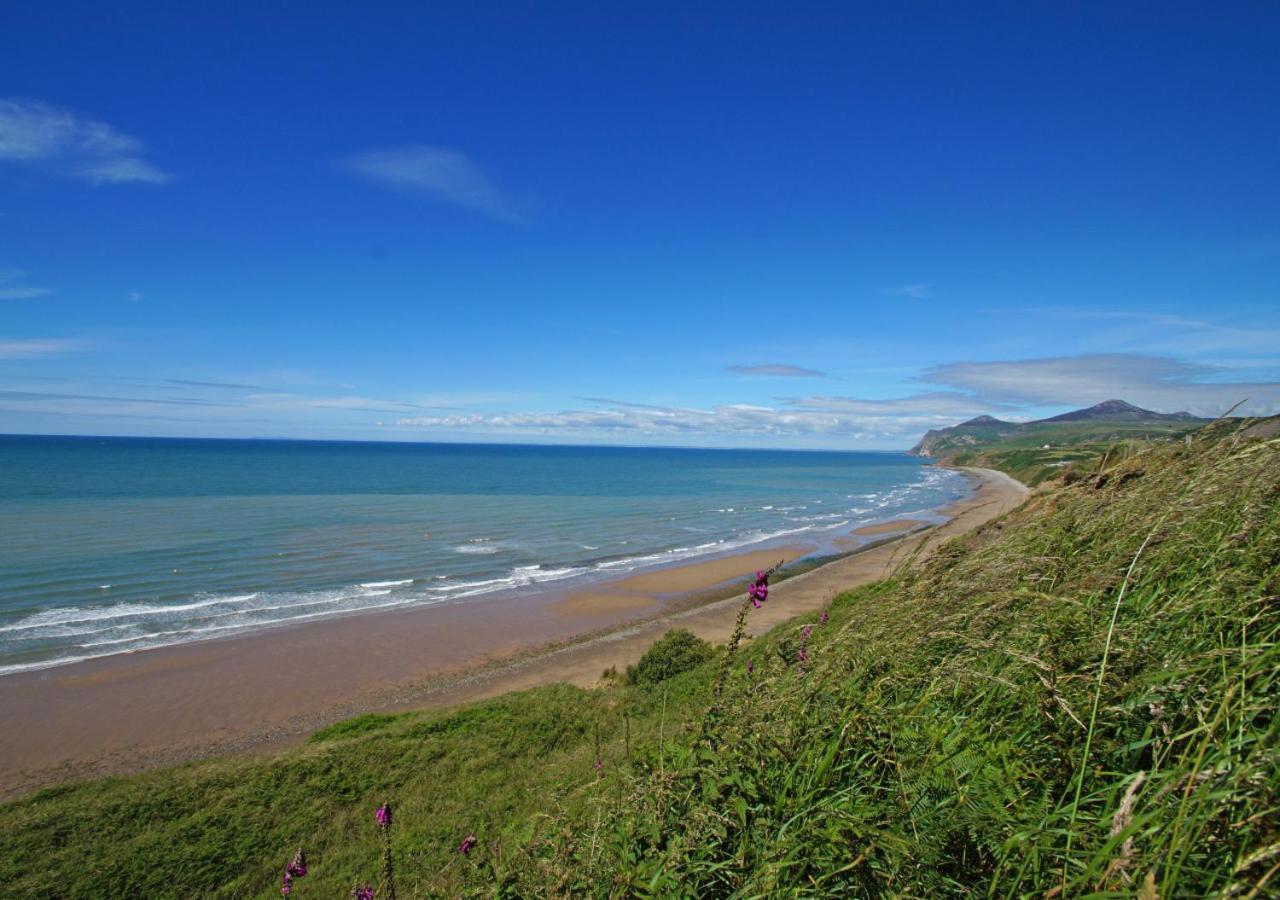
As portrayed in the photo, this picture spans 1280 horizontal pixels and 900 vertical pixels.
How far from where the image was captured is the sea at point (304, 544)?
20.7 m

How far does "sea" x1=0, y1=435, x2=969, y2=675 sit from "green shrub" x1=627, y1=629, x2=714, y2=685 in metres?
11.3

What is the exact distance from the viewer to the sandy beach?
12.9 m

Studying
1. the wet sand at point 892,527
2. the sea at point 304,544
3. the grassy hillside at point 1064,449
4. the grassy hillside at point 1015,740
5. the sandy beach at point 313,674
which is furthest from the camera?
the wet sand at point 892,527

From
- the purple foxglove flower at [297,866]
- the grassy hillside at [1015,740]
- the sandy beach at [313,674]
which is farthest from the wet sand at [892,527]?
the purple foxglove flower at [297,866]

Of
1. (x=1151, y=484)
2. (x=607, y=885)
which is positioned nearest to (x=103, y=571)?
(x=607, y=885)

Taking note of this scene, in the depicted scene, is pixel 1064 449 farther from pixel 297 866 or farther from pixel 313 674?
pixel 313 674

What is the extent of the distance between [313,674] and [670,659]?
32.6ft

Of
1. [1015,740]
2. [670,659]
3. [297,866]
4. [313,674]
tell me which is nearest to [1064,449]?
[1015,740]

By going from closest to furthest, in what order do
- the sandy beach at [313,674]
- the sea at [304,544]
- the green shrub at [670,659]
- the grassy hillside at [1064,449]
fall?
the grassy hillside at [1064,449]
the sandy beach at [313,674]
the green shrub at [670,659]
the sea at [304,544]

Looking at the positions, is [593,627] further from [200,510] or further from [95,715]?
[200,510]

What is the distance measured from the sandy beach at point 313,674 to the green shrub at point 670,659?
1.93 m

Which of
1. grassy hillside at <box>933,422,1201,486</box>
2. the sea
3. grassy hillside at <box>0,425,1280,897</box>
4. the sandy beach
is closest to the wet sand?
the sea

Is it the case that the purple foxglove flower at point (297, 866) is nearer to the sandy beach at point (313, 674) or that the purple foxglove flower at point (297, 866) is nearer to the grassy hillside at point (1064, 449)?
the grassy hillside at point (1064, 449)

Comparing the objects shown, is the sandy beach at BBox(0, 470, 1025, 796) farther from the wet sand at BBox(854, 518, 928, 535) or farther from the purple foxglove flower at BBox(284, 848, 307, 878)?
the wet sand at BBox(854, 518, 928, 535)
